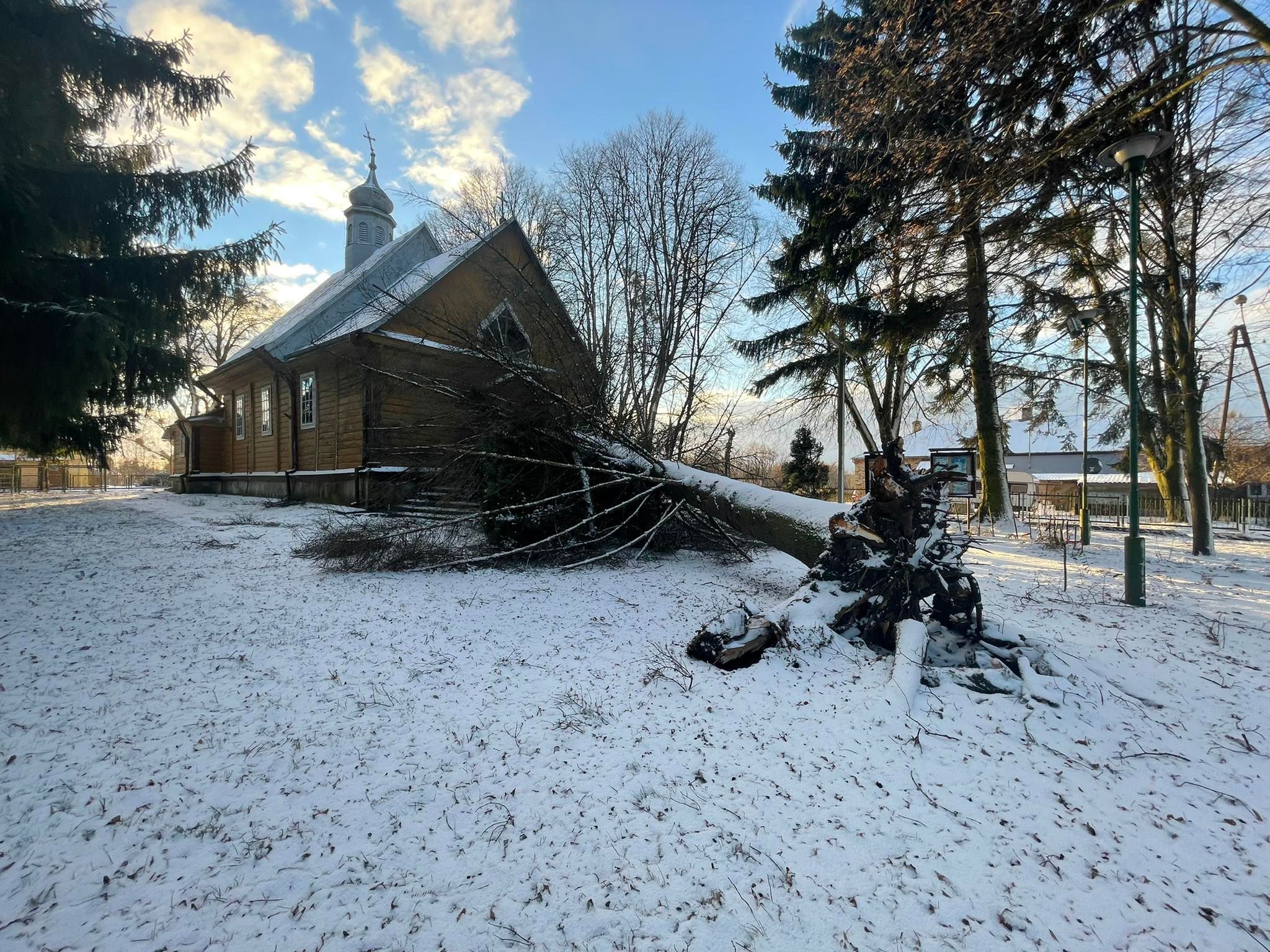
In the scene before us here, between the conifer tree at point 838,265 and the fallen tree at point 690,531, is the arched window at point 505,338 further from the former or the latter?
the conifer tree at point 838,265

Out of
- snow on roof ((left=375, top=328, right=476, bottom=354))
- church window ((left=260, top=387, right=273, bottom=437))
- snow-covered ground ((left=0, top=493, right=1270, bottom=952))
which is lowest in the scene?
snow-covered ground ((left=0, top=493, right=1270, bottom=952))

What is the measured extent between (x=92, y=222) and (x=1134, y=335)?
563 inches

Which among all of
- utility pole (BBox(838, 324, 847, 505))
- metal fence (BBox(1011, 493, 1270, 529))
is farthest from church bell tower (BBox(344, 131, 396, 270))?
metal fence (BBox(1011, 493, 1270, 529))

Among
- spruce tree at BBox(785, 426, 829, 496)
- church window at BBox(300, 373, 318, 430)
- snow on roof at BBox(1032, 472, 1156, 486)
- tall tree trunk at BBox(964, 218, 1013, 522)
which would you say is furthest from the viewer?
snow on roof at BBox(1032, 472, 1156, 486)

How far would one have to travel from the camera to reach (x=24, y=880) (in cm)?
189

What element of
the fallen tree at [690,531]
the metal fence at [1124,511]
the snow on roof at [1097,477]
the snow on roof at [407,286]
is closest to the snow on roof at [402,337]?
the snow on roof at [407,286]

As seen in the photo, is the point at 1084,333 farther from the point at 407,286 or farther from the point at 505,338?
the point at 407,286

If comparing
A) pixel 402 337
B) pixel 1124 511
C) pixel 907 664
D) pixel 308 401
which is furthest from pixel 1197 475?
pixel 308 401

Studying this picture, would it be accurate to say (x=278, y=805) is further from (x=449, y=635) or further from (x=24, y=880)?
(x=449, y=635)

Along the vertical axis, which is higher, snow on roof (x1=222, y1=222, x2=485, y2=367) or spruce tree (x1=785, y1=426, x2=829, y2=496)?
snow on roof (x1=222, y1=222, x2=485, y2=367)

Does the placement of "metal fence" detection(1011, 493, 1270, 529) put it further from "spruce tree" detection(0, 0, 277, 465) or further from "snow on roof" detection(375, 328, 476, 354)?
"spruce tree" detection(0, 0, 277, 465)

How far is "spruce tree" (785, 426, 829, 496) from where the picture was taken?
20.6 metres

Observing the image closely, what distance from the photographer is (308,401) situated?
15.4 m

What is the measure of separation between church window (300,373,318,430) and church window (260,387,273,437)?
2282 mm
